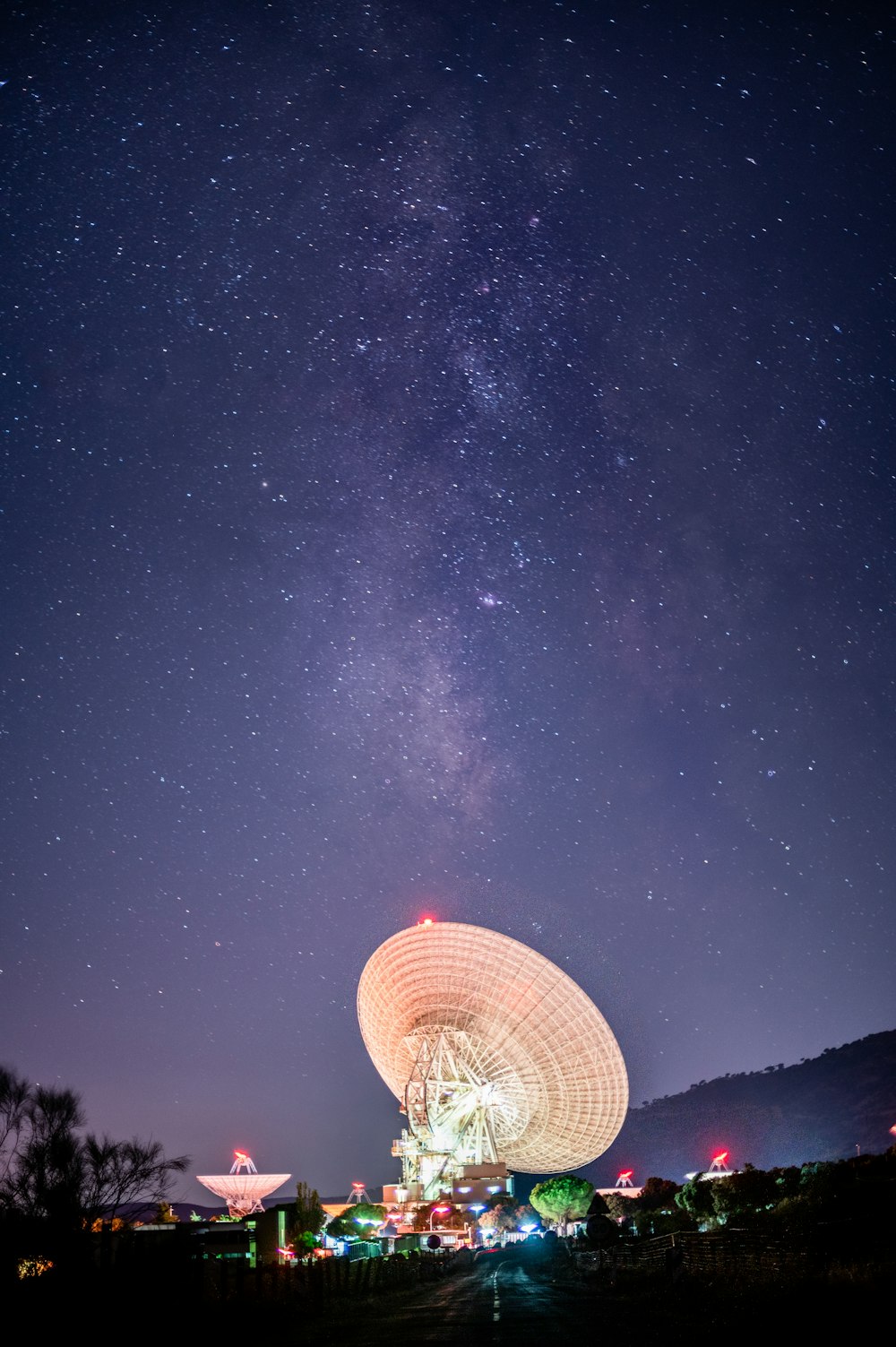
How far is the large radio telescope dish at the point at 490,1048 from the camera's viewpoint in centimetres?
6419

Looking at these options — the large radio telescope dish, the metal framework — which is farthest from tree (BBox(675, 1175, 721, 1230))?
the metal framework

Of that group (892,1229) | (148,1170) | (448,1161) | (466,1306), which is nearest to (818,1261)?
(892,1229)

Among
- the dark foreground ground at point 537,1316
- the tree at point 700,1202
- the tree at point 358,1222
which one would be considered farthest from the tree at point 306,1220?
the dark foreground ground at point 537,1316

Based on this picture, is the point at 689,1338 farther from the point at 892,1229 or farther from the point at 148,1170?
the point at 148,1170

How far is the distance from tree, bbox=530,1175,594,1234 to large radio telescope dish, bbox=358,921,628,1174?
165 ft

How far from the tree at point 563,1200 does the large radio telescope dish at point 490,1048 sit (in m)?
50.1

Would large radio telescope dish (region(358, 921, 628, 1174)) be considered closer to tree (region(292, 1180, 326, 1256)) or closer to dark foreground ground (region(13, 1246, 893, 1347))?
tree (region(292, 1180, 326, 1256))

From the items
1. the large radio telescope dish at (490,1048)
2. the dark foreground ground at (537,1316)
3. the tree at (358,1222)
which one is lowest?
the tree at (358,1222)

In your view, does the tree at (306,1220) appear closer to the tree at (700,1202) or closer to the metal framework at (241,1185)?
the metal framework at (241,1185)

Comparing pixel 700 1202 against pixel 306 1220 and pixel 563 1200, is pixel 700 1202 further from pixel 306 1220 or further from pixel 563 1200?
pixel 563 1200

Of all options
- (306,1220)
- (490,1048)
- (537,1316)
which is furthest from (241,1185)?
(537,1316)

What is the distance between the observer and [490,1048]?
68000 mm

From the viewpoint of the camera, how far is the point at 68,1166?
4791 cm

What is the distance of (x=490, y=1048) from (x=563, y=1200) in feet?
198
